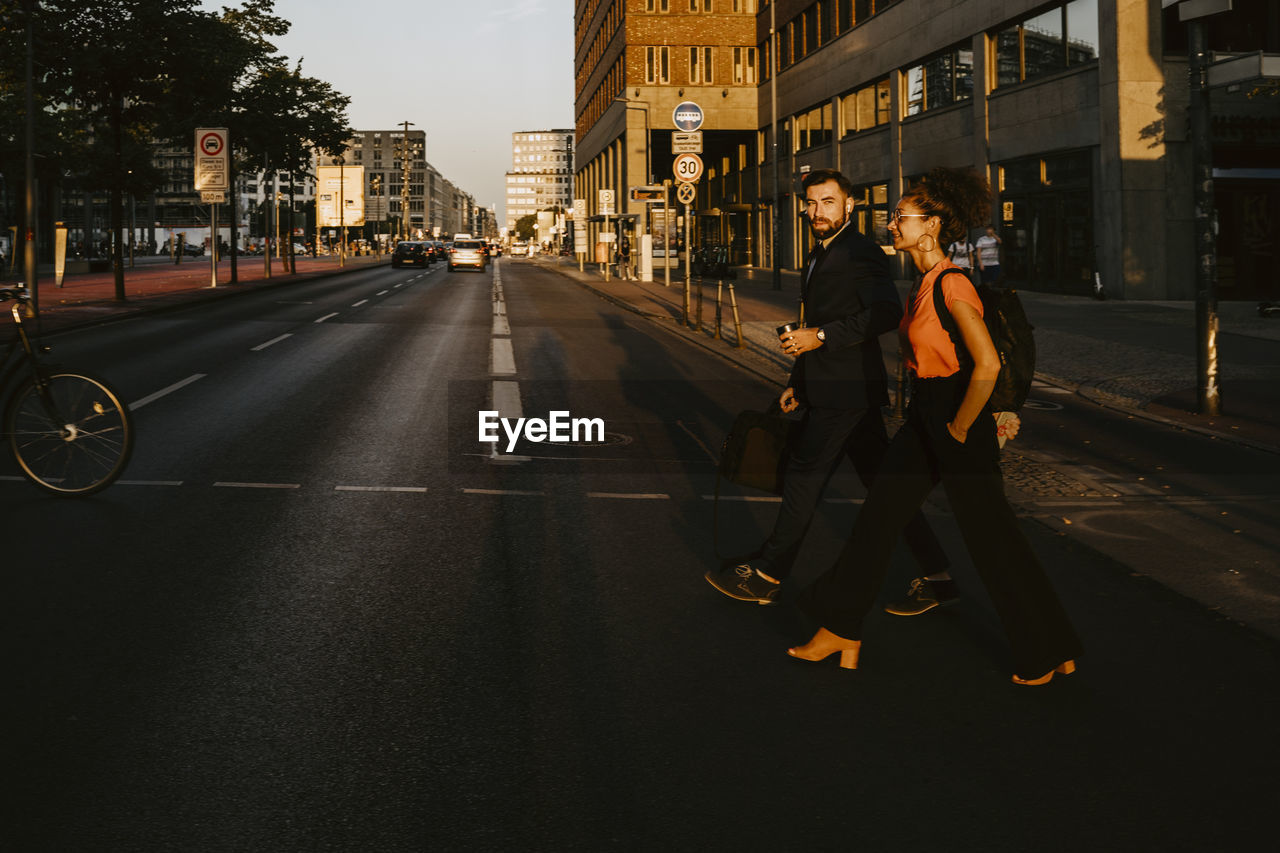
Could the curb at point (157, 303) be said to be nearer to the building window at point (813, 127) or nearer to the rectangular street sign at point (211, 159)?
the rectangular street sign at point (211, 159)

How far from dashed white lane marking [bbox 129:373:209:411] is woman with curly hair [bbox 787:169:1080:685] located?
8.82m

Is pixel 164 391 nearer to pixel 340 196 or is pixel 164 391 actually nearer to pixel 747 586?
pixel 747 586

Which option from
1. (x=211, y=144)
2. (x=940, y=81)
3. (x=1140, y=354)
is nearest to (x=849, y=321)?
(x=1140, y=354)

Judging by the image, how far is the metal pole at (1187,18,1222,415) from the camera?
35.8ft

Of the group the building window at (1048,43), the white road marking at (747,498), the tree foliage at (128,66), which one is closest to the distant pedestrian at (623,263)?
the tree foliage at (128,66)

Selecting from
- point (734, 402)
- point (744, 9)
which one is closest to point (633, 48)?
point (744, 9)

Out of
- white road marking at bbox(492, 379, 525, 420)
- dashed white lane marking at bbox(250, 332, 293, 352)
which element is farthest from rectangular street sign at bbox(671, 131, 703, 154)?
white road marking at bbox(492, 379, 525, 420)

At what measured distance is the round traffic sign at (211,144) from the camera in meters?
34.1

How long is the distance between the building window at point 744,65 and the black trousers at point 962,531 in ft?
204

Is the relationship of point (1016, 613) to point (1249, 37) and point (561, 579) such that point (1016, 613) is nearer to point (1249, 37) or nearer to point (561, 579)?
point (561, 579)

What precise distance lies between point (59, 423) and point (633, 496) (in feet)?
11.5

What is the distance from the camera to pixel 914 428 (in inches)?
180

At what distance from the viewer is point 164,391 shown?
42.0 feet

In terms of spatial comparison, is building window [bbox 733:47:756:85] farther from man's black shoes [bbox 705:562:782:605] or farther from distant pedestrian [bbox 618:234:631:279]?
man's black shoes [bbox 705:562:782:605]
